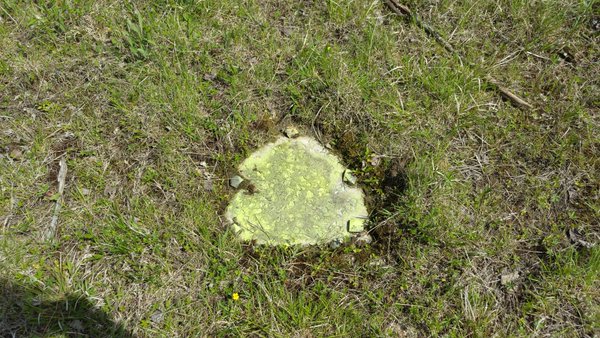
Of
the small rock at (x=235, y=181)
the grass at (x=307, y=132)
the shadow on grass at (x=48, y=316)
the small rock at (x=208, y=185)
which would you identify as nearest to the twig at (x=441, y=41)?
the grass at (x=307, y=132)

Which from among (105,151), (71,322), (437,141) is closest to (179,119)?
(105,151)

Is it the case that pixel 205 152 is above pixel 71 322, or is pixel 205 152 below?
above

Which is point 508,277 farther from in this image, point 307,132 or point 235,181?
point 235,181

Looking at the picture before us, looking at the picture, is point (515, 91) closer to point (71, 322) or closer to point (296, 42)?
point (296, 42)

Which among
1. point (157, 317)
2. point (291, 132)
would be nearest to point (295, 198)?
point (291, 132)

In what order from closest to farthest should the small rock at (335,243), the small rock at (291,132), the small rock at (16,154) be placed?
the small rock at (335,243) < the small rock at (16,154) < the small rock at (291,132)

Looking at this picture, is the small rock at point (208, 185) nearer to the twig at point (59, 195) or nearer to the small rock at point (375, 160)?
the twig at point (59, 195)
